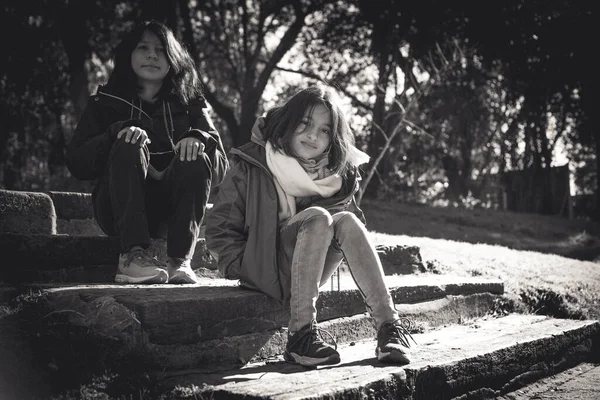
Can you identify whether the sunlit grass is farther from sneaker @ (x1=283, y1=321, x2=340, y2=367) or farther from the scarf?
sneaker @ (x1=283, y1=321, x2=340, y2=367)

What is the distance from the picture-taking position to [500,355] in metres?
3.07

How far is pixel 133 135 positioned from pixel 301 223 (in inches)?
41.1

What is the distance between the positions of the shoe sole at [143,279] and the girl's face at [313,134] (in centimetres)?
95

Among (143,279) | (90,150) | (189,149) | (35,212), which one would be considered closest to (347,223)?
(189,149)

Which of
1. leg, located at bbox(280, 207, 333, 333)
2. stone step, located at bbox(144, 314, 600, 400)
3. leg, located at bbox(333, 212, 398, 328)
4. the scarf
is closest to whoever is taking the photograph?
stone step, located at bbox(144, 314, 600, 400)

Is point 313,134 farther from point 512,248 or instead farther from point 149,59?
point 512,248

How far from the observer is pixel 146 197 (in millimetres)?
3461

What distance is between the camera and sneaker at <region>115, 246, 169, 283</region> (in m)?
3.17

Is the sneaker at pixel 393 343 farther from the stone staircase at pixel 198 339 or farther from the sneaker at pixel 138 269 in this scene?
the sneaker at pixel 138 269

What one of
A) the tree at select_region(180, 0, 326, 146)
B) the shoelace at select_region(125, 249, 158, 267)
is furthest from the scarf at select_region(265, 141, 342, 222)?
the tree at select_region(180, 0, 326, 146)

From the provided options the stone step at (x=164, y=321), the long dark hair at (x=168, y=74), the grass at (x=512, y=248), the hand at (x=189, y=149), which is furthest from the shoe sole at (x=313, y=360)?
the grass at (x=512, y=248)

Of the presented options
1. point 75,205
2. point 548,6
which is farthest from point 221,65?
point 75,205

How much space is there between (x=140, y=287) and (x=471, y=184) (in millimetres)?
21710

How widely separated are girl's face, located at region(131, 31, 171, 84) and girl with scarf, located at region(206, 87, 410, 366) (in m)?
0.83
